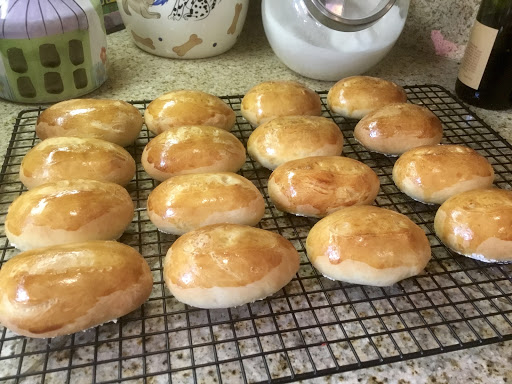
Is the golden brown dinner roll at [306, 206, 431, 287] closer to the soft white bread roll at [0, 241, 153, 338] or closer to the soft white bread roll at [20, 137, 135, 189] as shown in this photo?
the soft white bread roll at [0, 241, 153, 338]

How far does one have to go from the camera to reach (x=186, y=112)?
3.24 feet

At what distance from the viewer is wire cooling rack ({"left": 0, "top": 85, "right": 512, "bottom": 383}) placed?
1.88 ft

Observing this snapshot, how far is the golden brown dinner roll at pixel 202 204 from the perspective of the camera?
2.45 feet

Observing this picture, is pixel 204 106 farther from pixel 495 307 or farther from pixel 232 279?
pixel 495 307

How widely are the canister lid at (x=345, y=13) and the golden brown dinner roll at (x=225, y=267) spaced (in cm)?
71

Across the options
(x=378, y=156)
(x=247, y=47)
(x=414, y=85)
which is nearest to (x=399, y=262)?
(x=378, y=156)

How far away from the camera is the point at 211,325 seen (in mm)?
626

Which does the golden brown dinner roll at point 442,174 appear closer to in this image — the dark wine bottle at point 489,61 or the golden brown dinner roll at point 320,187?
the golden brown dinner roll at point 320,187

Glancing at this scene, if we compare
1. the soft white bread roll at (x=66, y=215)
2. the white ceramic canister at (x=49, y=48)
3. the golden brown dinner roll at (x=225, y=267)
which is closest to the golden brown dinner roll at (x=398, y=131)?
the golden brown dinner roll at (x=225, y=267)

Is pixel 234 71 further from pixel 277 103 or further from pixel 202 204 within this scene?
pixel 202 204

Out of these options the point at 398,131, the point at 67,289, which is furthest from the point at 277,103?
the point at 67,289

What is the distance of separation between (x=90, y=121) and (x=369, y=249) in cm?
59

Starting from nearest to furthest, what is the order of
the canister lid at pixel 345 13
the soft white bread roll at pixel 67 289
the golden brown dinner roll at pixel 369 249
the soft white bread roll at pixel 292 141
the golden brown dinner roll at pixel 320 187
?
the soft white bread roll at pixel 67 289 → the golden brown dinner roll at pixel 369 249 → the golden brown dinner roll at pixel 320 187 → the soft white bread roll at pixel 292 141 → the canister lid at pixel 345 13

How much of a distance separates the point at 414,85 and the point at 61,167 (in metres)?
0.92
